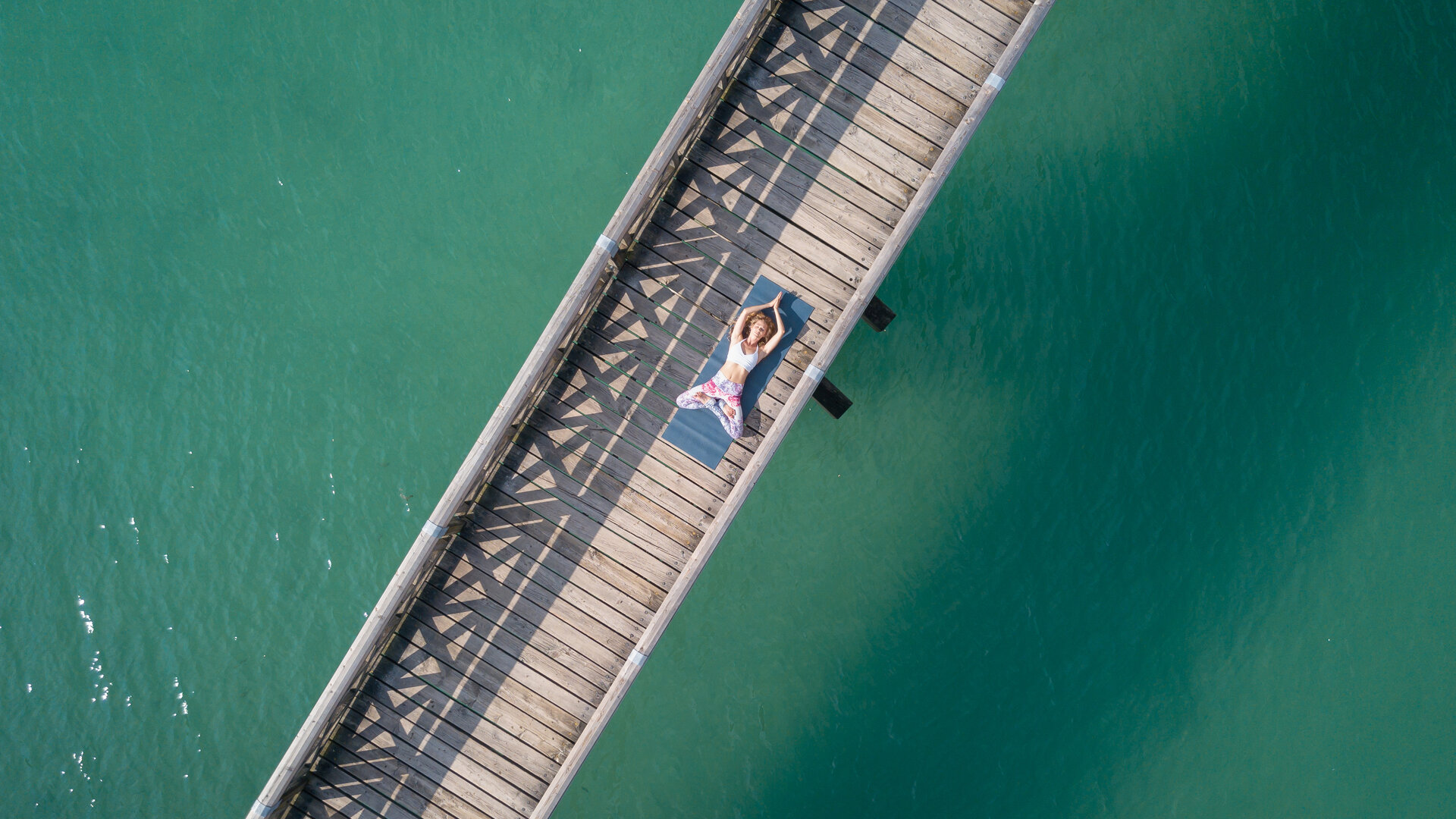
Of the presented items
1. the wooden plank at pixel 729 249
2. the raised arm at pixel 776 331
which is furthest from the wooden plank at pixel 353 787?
the wooden plank at pixel 729 249

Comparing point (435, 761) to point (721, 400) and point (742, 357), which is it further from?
point (742, 357)

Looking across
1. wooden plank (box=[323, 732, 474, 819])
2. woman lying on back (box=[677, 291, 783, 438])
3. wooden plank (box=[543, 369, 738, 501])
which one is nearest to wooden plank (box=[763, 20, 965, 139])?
woman lying on back (box=[677, 291, 783, 438])

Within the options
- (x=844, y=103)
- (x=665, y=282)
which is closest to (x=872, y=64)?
(x=844, y=103)

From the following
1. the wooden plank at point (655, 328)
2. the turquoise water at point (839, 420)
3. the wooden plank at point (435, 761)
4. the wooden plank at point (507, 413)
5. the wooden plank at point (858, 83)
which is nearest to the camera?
the wooden plank at point (507, 413)

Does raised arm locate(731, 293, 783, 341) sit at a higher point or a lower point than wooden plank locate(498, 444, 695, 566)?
higher

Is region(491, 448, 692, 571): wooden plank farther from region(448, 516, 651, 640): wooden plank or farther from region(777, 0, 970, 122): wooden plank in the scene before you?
region(777, 0, 970, 122): wooden plank

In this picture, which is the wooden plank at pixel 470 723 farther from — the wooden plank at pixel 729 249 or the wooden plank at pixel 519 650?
the wooden plank at pixel 729 249
